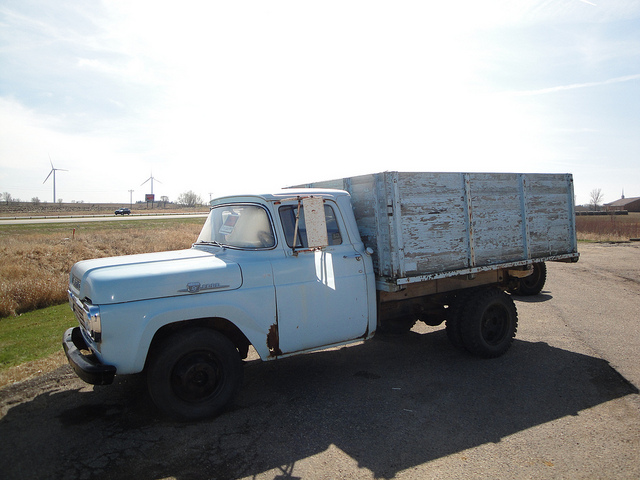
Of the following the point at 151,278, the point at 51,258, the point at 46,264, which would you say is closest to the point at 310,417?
the point at 151,278

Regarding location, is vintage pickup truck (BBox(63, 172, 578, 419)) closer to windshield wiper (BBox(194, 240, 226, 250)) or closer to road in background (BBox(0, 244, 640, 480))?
windshield wiper (BBox(194, 240, 226, 250))

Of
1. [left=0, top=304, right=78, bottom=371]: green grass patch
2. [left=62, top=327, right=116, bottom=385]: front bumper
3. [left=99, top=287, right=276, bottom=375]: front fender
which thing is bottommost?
[left=0, top=304, right=78, bottom=371]: green grass patch

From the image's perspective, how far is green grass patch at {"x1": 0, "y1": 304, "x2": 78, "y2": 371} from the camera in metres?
6.17

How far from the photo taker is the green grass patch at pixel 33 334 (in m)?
6.17

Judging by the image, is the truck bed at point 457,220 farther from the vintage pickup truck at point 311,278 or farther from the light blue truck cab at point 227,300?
the light blue truck cab at point 227,300

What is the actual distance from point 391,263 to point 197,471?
109 inches

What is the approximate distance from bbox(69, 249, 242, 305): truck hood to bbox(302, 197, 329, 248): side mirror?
79 cm

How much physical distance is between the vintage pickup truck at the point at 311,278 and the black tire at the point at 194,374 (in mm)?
11

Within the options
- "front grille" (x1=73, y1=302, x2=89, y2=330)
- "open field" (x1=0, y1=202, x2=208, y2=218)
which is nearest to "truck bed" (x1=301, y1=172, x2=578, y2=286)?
"front grille" (x1=73, y1=302, x2=89, y2=330)

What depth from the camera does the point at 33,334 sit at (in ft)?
24.0

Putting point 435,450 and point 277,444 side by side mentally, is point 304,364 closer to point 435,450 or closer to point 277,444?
point 277,444

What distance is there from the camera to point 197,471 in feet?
11.1

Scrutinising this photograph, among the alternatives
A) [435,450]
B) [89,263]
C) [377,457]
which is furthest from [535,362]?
[89,263]

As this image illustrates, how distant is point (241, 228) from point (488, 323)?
3595mm
